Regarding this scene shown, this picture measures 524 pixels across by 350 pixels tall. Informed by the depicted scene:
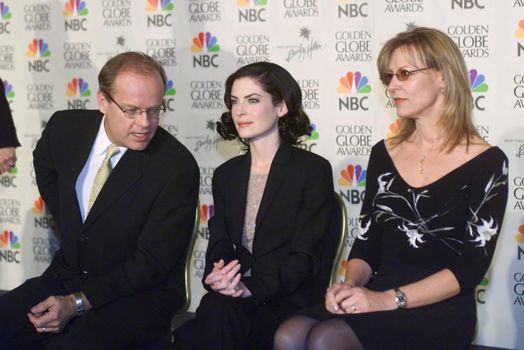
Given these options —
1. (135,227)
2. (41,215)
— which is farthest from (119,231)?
(41,215)

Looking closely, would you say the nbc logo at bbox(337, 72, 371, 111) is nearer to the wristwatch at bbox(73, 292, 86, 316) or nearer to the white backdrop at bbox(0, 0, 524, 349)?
the white backdrop at bbox(0, 0, 524, 349)

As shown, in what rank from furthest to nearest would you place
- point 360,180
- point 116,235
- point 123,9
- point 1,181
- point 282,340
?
point 1,181, point 123,9, point 360,180, point 116,235, point 282,340

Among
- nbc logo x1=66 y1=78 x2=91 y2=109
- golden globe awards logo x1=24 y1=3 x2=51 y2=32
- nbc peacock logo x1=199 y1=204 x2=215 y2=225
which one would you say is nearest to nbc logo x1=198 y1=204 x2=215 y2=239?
nbc peacock logo x1=199 y1=204 x2=215 y2=225

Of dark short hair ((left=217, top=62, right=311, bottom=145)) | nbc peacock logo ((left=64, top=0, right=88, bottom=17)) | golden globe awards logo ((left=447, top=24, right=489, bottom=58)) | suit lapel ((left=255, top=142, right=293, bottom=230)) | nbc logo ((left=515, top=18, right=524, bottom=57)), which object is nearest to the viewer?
suit lapel ((left=255, top=142, right=293, bottom=230))

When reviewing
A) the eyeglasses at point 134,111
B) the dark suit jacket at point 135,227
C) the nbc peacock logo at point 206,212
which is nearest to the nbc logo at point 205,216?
the nbc peacock logo at point 206,212

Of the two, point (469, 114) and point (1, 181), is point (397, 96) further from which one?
point (1, 181)

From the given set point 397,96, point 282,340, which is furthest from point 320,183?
point 282,340

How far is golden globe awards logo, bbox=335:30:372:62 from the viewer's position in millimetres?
4840

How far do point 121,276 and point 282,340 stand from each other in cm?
86

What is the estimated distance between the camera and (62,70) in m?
5.85

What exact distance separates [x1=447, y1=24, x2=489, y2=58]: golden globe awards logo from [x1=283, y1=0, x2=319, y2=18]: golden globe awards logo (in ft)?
2.78

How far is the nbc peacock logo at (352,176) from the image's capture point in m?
4.96

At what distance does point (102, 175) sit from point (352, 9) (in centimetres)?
193

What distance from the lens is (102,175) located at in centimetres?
378
